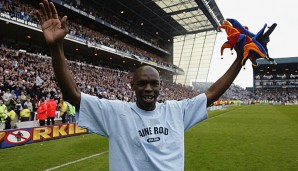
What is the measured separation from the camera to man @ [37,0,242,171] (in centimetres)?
192

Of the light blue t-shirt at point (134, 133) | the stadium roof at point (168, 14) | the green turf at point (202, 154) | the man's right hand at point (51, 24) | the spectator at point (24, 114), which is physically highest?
the stadium roof at point (168, 14)

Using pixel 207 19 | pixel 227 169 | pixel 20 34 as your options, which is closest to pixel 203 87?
pixel 207 19

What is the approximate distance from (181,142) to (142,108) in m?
0.43

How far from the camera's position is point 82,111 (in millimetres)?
1970

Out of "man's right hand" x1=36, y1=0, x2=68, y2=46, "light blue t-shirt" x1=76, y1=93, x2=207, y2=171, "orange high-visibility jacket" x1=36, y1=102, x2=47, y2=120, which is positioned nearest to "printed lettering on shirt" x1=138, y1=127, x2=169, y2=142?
"light blue t-shirt" x1=76, y1=93, x2=207, y2=171

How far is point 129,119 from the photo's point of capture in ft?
6.61

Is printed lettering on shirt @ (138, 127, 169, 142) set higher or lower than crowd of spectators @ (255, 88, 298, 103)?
lower

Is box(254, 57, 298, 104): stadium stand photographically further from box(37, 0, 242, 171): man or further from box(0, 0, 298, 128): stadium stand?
box(37, 0, 242, 171): man

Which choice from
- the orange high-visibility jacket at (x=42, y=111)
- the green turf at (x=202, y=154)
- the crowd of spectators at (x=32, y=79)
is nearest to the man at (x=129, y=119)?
the green turf at (x=202, y=154)

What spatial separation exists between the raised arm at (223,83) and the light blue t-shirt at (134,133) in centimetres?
Result: 48

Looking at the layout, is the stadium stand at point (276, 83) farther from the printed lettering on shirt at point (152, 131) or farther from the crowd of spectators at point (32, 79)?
the printed lettering on shirt at point (152, 131)

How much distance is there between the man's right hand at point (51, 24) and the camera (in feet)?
6.20

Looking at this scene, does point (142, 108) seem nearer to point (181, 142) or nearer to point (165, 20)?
point (181, 142)

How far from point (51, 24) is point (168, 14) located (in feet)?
154
